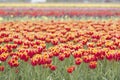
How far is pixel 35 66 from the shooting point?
457 centimetres

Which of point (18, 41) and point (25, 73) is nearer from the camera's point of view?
point (25, 73)

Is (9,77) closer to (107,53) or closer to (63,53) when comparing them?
(63,53)

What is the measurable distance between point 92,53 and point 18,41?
1.34 m

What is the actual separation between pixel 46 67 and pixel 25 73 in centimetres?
31

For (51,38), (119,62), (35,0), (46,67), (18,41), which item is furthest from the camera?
(35,0)

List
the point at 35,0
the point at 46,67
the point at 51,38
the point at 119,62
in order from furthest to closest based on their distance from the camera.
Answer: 1. the point at 35,0
2. the point at 51,38
3. the point at 119,62
4. the point at 46,67

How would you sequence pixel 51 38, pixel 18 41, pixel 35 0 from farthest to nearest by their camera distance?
pixel 35 0, pixel 51 38, pixel 18 41

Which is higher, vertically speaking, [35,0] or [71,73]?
[71,73]

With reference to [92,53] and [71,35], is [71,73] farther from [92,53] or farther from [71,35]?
[71,35]

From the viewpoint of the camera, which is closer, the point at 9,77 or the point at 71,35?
the point at 9,77

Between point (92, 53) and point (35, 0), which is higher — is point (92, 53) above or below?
above

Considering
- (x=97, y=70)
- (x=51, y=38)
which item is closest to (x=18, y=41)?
(x=51, y=38)

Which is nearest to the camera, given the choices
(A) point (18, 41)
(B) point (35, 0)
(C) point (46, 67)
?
(C) point (46, 67)

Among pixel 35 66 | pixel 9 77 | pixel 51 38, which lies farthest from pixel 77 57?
pixel 51 38
